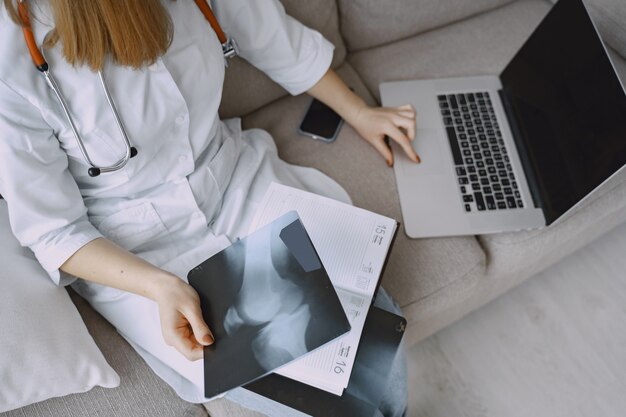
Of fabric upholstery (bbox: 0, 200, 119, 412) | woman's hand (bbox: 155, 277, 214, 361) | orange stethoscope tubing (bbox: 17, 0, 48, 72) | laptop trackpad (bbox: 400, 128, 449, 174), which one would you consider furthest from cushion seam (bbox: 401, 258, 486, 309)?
orange stethoscope tubing (bbox: 17, 0, 48, 72)

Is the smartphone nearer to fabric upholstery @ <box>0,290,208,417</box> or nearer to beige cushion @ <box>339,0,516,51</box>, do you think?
beige cushion @ <box>339,0,516,51</box>

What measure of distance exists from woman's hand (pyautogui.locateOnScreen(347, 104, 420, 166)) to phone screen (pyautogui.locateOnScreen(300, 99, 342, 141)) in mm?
68

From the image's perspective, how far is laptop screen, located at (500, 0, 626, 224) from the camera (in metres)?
0.93

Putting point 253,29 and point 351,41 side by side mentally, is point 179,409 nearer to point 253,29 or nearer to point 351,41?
point 253,29

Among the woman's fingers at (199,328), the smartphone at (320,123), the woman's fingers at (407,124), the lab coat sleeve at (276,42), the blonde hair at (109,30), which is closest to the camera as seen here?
the blonde hair at (109,30)

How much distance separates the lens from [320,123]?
126 centimetres

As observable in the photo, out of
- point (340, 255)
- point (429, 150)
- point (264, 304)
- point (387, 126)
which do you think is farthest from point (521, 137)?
point (264, 304)

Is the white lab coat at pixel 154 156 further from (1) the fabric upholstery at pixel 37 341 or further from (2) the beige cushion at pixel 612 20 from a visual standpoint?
(2) the beige cushion at pixel 612 20

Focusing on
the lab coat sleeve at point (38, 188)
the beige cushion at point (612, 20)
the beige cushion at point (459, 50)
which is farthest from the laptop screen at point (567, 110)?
the lab coat sleeve at point (38, 188)

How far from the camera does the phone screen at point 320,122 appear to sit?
4.08 ft

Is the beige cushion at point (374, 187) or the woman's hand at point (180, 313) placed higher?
the woman's hand at point (180, 313)

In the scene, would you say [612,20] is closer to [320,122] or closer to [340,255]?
[320,122]

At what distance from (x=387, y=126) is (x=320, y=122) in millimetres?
199

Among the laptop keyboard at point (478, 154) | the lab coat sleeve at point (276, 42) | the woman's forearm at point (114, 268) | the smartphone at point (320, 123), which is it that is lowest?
the laptop keyboard at point (478, 154)
